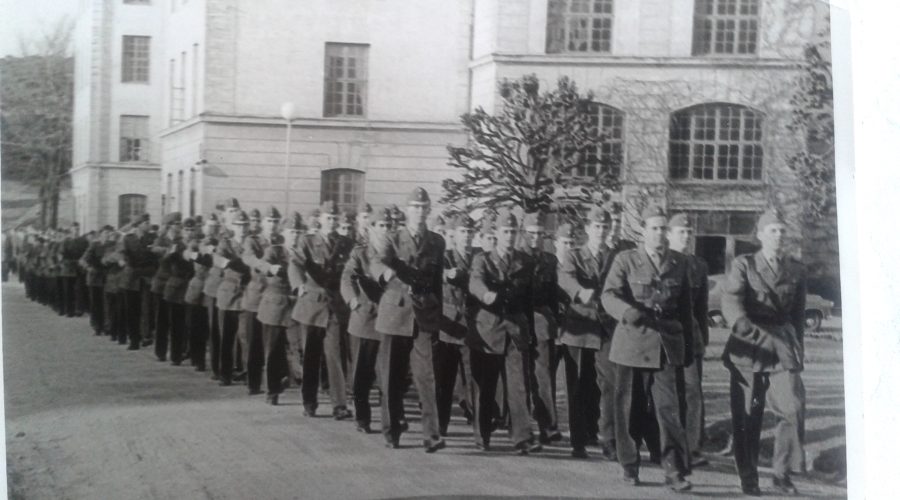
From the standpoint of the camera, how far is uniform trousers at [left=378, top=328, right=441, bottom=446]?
389 centimetres

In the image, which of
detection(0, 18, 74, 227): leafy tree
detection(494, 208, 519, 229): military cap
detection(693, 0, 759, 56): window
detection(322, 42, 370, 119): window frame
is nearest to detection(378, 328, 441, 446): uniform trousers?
detection(494, 208, 519, 229): military cap

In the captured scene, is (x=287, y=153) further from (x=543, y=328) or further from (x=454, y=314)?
(x=543, y=328)

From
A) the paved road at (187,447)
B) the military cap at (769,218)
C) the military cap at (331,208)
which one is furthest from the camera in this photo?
the military cap at (769,218)

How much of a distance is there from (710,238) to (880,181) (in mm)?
801

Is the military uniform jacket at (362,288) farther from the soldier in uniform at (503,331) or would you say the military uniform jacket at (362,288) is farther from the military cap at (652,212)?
the military cap at (652,212)

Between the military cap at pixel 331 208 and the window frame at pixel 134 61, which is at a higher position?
the window frame at pixel 134 61

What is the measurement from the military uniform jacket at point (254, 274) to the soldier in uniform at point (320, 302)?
0.43ft

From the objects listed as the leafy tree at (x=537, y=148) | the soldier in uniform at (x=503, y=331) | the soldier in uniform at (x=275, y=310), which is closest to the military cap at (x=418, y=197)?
the leafy tree at (x=537, y=148)

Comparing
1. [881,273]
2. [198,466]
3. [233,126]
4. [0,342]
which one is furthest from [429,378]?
[881,273]

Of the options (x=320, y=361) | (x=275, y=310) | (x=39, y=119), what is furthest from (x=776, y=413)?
(x=39, y=119)

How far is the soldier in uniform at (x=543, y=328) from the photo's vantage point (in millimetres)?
4027

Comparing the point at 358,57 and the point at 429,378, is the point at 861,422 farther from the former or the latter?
the point at 358,57

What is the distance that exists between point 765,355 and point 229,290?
2.23 meters

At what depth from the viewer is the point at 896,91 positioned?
4180mm
